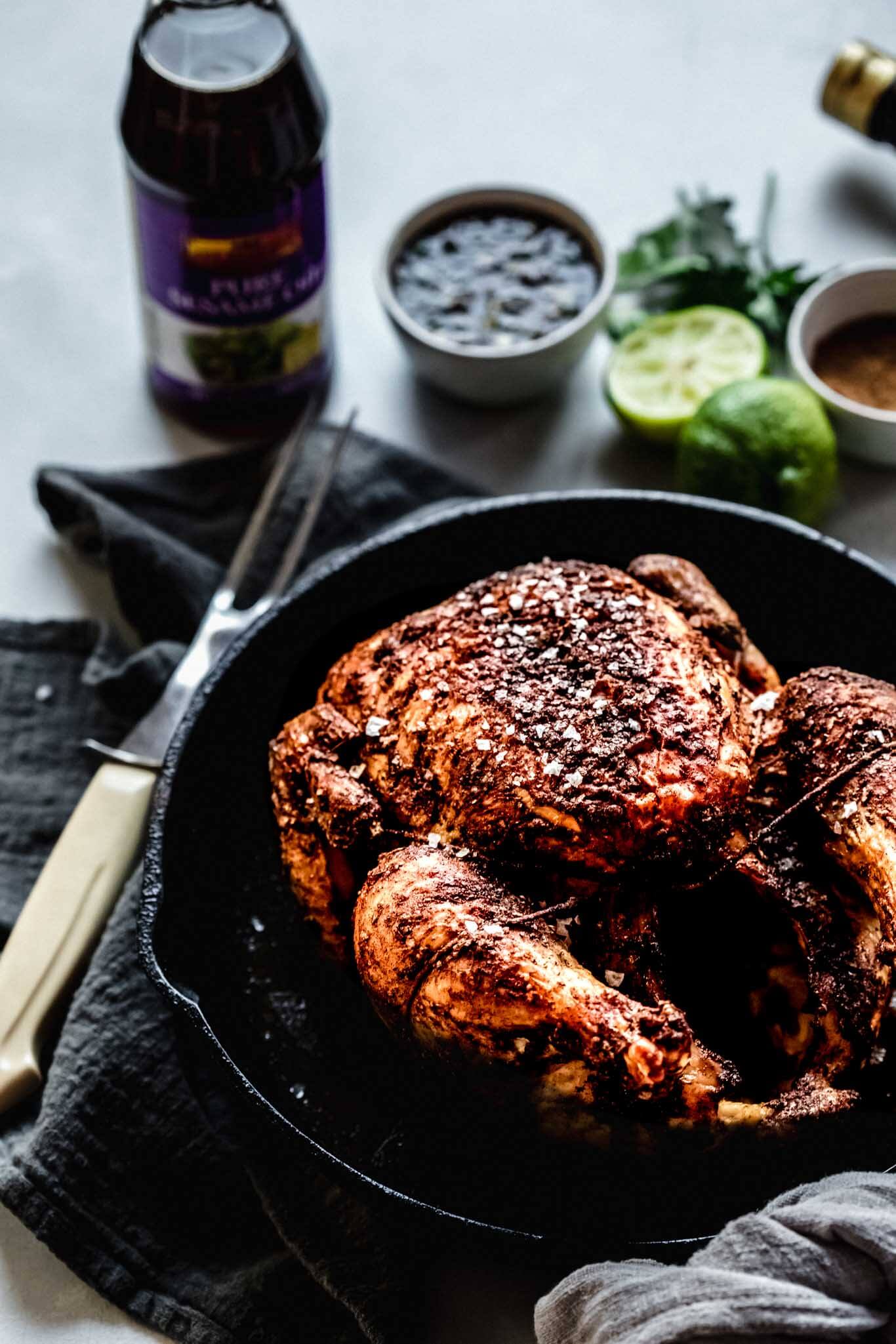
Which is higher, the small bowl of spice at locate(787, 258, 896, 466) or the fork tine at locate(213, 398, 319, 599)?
the small bowl of spice at locate(787, 258, 896, 466)

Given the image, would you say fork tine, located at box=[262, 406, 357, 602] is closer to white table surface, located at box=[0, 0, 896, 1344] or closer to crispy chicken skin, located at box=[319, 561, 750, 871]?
white table surface, located at box=[0, 0, 896, 1344]

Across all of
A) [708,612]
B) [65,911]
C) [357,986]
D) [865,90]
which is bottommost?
[65,911]

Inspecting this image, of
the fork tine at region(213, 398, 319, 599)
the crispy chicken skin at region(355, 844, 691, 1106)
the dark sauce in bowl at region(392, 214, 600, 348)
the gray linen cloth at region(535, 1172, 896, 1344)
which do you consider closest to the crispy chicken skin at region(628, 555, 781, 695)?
the crispy chicken skin at region(355, 844, 691, 1106)

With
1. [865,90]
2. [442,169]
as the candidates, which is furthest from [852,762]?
[442,169]

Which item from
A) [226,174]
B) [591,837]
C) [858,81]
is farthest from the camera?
[858,81]

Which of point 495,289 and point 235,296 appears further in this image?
point 495,289

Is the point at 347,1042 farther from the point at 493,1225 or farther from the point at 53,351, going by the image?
the point at 53,351

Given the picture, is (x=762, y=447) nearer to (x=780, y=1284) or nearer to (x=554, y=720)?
(x=554, y=720)
